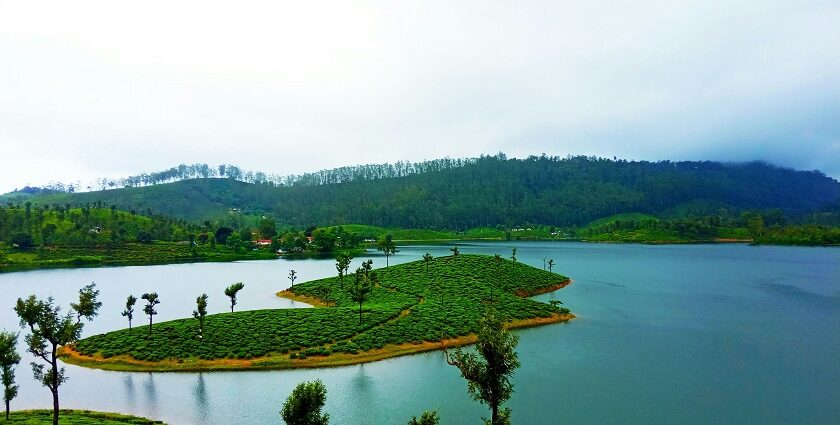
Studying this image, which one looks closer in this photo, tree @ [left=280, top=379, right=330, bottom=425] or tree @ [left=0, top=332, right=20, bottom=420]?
tree @ [left=280, top=379, right=330, bottom=425]

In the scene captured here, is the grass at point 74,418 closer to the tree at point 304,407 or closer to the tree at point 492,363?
the tree at point 304,407

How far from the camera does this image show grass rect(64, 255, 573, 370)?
55.3 metres

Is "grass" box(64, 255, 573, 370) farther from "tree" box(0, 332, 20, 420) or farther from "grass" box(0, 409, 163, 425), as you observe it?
"tree" box(0, 332, 20, 420)

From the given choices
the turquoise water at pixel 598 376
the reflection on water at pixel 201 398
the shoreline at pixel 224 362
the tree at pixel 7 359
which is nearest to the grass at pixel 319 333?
the shoreline at pixel 224 362

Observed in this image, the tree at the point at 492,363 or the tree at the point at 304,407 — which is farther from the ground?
the tree at the point at 492,363

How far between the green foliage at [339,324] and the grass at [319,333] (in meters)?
0.13

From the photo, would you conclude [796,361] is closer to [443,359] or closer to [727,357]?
[727,357]

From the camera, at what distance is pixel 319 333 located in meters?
62.4

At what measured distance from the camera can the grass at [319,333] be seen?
55344 mm

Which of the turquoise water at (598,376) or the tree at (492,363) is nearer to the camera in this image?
the tree at (492,363)

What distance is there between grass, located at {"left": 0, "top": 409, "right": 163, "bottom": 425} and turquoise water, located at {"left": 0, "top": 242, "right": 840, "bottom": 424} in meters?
1.91

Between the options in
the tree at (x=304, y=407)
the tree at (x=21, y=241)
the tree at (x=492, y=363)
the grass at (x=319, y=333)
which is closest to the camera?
the tree at (x=492, y=363)

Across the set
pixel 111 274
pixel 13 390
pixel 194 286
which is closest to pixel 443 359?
pixel 13 390

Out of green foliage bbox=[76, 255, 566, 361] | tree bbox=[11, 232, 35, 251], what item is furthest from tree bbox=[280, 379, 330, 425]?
tree bbox=[11, 232, 35, 251]
